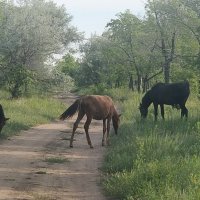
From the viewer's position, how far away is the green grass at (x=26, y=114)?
60.5 ft

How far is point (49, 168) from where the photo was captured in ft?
35.6

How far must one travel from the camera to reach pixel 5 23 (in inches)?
1289

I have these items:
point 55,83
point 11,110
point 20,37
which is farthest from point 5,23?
point 11,110

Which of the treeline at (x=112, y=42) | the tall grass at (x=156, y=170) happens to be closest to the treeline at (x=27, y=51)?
the treeline at (x=112, y=42)

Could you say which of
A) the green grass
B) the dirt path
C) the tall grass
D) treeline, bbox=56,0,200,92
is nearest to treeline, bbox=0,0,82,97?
the green grass

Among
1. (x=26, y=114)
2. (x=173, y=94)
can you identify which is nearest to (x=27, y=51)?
(x=26, y=114)

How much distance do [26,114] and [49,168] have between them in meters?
13.6

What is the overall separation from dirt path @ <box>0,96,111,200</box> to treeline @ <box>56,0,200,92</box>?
34.5 feet

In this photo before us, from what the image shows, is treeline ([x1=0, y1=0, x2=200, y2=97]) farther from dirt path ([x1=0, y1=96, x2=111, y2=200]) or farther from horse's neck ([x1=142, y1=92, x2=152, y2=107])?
dirt path ([x1=0, y1=96, x2=111, y2=200])

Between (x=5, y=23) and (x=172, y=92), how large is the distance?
17777 millimetres

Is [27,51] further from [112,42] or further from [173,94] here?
[112,42]

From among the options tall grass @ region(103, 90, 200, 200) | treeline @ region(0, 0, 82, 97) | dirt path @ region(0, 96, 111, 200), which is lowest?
dirt path @ region(0, 96, 111, 200)

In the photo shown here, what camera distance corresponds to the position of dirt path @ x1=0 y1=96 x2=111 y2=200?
8453mm

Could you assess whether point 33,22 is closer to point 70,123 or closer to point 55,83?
point 55,83
